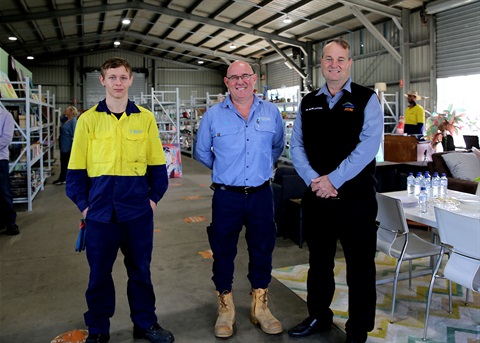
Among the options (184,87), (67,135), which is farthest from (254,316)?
(184,87)

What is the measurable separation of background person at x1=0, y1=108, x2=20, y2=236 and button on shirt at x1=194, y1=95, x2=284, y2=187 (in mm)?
3178

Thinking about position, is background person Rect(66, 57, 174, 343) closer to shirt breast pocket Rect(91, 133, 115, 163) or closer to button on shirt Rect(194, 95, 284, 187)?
shirt breast pocket Rect(91, 133, 115, 163)

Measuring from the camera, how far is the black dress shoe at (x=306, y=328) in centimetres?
273

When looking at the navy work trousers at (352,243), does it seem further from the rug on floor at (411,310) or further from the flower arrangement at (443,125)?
the flower arrangement at (443,125)

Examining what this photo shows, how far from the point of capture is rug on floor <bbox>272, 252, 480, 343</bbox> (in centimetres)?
279

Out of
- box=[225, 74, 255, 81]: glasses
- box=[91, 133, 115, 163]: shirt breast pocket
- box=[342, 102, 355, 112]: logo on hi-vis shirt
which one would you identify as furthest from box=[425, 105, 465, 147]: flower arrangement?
box=[91, 133, 115, 163]: shirt breast pocket

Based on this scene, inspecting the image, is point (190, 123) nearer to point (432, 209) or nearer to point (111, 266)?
point (432, 209)

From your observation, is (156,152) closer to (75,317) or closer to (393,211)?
(75,317)

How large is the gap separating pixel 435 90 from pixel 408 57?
139 cm

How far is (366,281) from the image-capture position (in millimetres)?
2475

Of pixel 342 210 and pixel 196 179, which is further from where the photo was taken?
pixel 196 179

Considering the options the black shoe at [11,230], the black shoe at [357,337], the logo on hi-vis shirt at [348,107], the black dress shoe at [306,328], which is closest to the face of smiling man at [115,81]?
the logo on hi-vis shirt at [348,107]

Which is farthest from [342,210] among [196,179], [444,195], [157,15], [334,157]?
[157,15]

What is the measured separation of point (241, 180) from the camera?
2709mm
